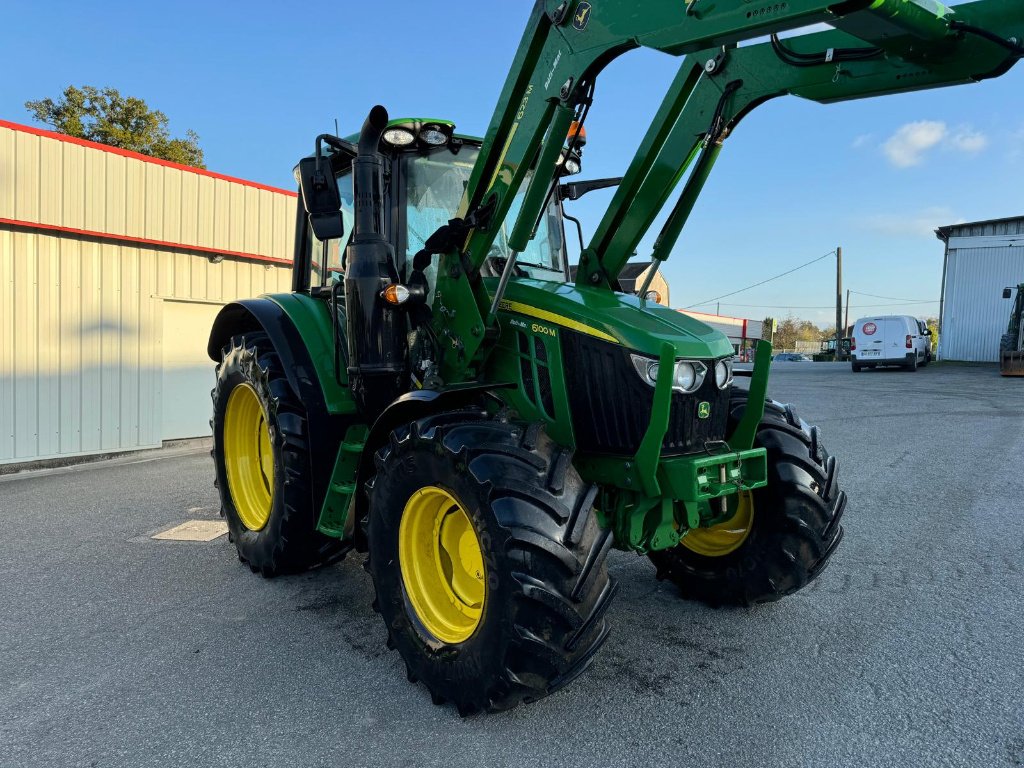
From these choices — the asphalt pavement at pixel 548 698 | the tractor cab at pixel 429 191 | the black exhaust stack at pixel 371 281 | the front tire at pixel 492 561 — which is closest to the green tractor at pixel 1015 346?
the asphalt pavement at pixel 548 698

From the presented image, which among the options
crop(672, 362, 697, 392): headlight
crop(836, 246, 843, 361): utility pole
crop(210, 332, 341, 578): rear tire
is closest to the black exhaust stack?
crop(210, 332, 341, 578): rear tire

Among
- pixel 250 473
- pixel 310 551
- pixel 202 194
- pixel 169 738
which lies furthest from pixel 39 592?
pixel 202 194

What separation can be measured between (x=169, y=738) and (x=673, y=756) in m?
1.81

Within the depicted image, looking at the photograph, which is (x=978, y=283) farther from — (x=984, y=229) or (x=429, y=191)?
(x=429, y=191)

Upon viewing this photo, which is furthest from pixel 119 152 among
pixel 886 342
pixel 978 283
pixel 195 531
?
pixel 978 283

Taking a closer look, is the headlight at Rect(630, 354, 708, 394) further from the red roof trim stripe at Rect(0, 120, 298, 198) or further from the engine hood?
the red roof trim stripe at Rect(0, 120, 298, 198)

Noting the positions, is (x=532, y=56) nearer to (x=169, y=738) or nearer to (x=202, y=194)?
(x=169, y=738)

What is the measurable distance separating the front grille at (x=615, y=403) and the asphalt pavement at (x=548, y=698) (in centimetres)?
99

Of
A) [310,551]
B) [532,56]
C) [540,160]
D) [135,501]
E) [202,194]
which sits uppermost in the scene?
[202,194]

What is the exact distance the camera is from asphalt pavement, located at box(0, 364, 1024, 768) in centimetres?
251

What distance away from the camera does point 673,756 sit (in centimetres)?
244

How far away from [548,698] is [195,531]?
143 inches

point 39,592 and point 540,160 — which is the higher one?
point 540,160

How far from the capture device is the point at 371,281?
335 centimetres
